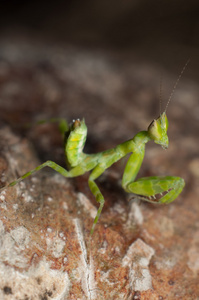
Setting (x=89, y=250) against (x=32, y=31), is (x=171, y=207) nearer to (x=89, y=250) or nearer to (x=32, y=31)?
(x=89, y=250)

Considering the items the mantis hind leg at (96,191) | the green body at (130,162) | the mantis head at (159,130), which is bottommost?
the mantis hind leg at (96,191)

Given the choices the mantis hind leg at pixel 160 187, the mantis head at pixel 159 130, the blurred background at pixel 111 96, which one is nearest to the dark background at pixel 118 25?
the blurred background at pixel 111 96

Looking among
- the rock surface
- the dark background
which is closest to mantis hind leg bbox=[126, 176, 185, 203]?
the rock surface

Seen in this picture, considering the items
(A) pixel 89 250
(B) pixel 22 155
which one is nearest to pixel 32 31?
(B) pixel 22 155

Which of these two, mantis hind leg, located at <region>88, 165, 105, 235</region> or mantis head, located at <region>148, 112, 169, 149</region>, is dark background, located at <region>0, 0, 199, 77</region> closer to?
mantis head, located at <region>148, 112, 169, 149</region>

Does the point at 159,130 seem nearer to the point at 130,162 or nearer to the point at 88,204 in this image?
the point at 130,162

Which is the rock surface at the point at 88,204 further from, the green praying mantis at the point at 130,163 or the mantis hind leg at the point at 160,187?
the mantis hind leg at the point at 160,187
